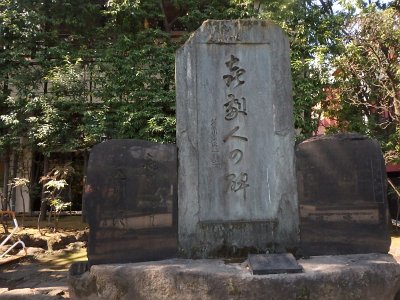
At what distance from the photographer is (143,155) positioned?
4.20 meters

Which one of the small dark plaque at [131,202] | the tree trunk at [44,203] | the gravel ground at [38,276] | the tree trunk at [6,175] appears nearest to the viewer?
the small dark plaque at [131,202]

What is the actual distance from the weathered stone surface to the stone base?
Result: 16.1 inches

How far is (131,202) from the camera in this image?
13.3 feet

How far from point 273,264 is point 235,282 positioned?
1.48 feet

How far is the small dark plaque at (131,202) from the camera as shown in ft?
13.0

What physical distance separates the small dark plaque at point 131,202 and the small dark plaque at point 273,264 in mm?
952

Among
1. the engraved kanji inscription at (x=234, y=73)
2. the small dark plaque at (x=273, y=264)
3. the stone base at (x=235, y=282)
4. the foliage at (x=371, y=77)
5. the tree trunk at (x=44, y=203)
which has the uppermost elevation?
the foliage at (x=371, y=77)

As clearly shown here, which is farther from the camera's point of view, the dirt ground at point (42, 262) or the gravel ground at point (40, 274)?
the dirt ground at point (42, 262)

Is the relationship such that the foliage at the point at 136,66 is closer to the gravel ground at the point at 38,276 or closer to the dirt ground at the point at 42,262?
the dirt ground at the point at 42,262

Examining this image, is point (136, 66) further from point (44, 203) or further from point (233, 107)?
point (233, 107)

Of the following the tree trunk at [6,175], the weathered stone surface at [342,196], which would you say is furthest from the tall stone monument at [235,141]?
the tree trunk at [6,175]

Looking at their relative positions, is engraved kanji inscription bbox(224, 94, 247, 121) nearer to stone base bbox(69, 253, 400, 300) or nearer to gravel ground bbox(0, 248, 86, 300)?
stone base bbox(69, 253, 400, 300)

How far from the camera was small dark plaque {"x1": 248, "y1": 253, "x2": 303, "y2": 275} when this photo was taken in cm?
338

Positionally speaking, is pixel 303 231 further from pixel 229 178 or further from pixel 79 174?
pixel 79 174
